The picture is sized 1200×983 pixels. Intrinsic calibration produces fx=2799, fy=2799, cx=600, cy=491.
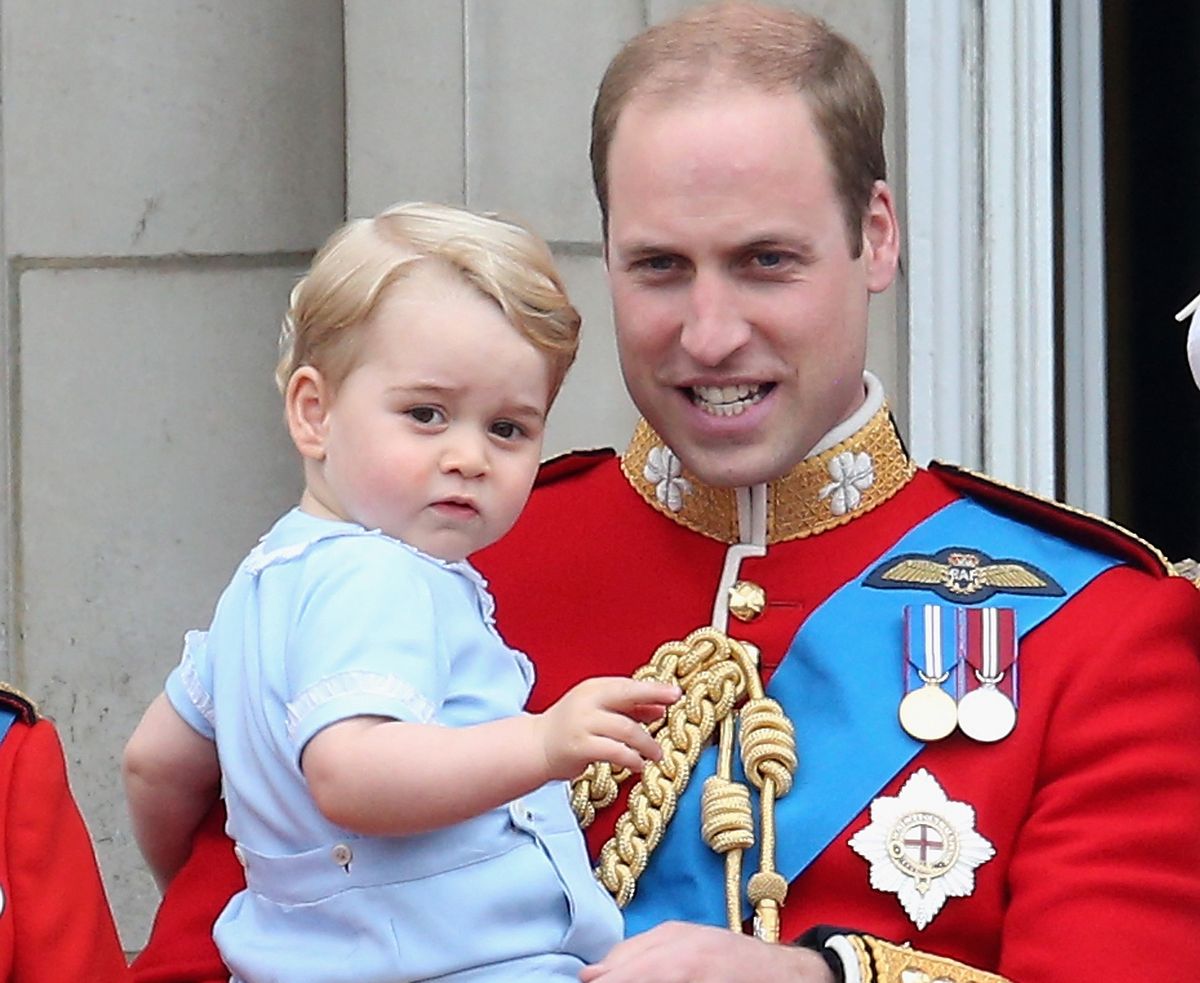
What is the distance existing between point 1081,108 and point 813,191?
1.08 metres

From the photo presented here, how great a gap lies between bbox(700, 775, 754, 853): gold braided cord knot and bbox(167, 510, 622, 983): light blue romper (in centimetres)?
20

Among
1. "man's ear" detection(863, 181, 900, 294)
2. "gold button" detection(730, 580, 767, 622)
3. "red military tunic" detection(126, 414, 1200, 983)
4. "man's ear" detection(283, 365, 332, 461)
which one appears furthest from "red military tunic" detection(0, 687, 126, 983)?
"man's ear" detection(863, 181, 900, 294)

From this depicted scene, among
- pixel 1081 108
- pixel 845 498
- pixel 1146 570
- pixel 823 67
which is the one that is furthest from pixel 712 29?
pixel 1081 108

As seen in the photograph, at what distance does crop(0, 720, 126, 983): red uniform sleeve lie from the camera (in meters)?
2.32

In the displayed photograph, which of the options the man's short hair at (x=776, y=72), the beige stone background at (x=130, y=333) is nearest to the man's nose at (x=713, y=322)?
the man's short hair at (x=776, y=72)

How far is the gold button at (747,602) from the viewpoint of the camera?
8.34ft

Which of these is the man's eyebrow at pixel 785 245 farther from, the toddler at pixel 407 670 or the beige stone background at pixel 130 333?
the beige stone background at pixel 130 333

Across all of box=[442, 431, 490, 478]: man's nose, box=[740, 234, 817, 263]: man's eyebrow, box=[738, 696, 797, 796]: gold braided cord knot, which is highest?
box=[740, 234, 817, 263]: man's eyebrow

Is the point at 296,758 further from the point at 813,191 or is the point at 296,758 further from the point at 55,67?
the point at 55,67

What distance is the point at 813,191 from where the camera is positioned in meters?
2.50

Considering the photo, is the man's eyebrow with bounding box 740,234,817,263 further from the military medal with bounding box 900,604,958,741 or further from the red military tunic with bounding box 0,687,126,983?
the red military tunic with bounding box 0,687,126,983

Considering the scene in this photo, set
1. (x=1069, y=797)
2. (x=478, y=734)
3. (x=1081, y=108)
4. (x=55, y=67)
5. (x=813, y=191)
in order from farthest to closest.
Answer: (x=55, y=67), (x=1081, y=108), (x=813, y=191), (x=1069, y=797), (x=478, y=734)

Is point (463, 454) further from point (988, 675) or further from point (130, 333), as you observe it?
point (130, 333)

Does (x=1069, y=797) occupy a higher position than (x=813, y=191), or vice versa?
(x=813, y=191)
